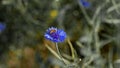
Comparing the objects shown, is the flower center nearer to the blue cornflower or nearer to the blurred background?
the blue cornflower

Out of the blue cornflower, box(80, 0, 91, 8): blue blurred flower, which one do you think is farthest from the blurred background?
the blue cornflower

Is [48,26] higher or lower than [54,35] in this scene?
higher

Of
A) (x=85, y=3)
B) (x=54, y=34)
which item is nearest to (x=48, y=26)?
→ (x=85, y=3)

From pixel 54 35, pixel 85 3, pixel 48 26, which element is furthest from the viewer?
pixel 48 26

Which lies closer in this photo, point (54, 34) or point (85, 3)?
point (54, 34)

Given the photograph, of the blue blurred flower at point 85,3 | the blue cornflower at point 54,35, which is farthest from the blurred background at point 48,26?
the blue cornflower at point 54,35

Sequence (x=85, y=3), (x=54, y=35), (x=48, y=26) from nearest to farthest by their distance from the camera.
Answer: (x=54, y=35) → (x=85, y=3) → (x=48, y=26)

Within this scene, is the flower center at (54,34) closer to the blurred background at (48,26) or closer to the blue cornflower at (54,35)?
the blue cornflower at (54,35)

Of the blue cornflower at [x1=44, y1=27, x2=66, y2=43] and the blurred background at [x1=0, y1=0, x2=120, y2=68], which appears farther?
the blurred background at [x1=0, y1=0, x2=120, y2=68]

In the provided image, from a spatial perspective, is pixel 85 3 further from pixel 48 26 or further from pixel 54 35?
pixel 54 35
